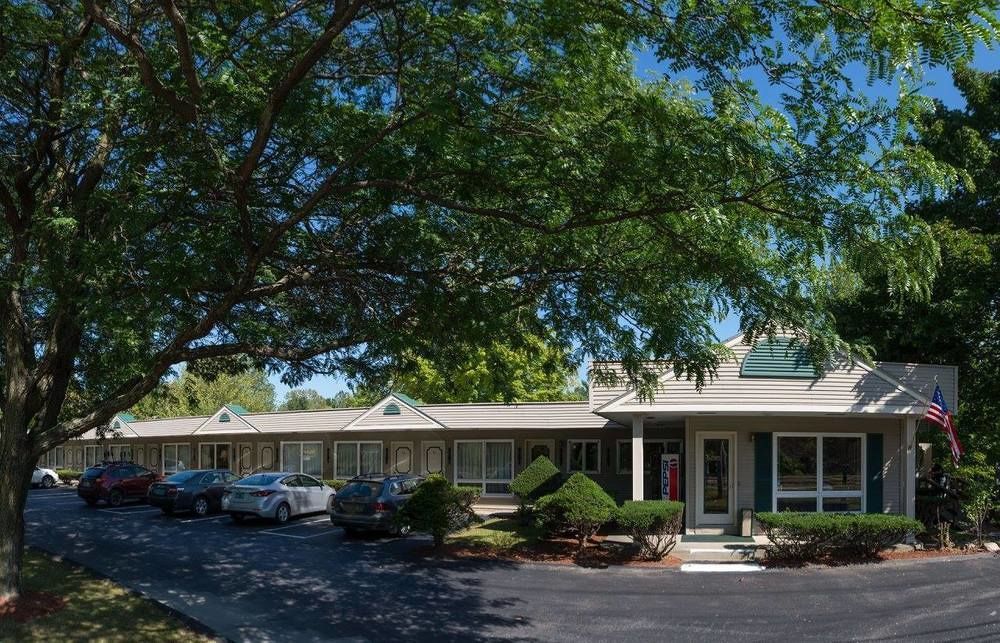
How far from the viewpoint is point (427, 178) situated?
812cm

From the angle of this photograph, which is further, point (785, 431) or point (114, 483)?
point (114, 483)

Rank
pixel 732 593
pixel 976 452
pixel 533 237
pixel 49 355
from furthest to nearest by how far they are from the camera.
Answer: pixel 976 452, pixel 732 593, pixel 49 355, pixel 533 237

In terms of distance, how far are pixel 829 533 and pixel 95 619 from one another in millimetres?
12597

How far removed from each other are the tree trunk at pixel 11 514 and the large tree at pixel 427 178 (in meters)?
0.04

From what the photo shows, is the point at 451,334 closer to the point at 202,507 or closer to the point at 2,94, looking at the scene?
the point at 2,94

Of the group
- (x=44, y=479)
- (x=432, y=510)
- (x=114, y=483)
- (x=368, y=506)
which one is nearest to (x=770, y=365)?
(x=432, y=510)

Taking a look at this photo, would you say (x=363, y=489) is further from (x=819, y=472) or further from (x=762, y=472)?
(x=819, y=472)

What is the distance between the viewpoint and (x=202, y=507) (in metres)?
23.8

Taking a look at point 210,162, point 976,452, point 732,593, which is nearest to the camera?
point 210,162

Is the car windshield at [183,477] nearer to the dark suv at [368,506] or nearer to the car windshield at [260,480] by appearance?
the car windshield at [260,480]

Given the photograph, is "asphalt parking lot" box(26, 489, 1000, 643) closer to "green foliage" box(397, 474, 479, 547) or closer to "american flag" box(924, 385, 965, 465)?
"green foliage" box(397, 474, 479, 547)

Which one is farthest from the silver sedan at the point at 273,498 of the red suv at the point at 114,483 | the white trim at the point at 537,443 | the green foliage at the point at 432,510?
the white trim at the point at 537,443

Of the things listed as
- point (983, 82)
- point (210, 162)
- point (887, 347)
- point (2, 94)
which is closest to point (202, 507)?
point (2, 94)

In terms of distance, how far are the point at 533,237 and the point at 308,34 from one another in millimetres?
3382
